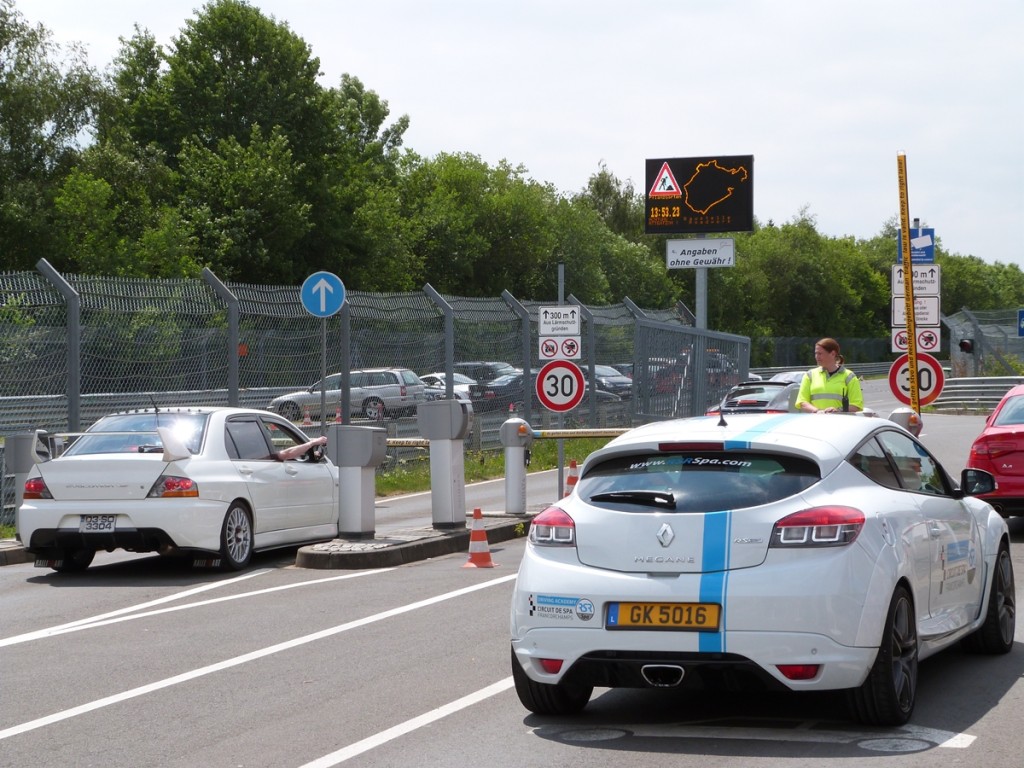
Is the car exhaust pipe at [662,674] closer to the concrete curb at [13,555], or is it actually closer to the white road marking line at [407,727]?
the white road marking line at [407,727]

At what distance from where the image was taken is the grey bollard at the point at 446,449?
14.2 metres

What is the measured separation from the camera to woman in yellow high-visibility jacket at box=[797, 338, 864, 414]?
12.9m

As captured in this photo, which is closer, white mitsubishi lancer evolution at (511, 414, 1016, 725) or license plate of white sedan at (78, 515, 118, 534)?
white mitsubishi lancer evolution at (511, 414, 1016, 725)

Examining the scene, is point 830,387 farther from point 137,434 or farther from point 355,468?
point 137,434

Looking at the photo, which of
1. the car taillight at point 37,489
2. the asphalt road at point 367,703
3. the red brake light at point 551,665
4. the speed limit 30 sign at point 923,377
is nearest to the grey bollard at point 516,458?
the asphalt road at point 367,703

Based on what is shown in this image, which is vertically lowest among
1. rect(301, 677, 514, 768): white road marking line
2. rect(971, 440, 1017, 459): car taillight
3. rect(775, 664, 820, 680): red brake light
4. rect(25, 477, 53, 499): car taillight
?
rect(301, 677, 514, 768): white road marking line

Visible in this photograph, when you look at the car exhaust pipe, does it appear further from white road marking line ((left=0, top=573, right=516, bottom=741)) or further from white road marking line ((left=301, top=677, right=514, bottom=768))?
white road marking line ((left=0, top=573, right=516, bottom=741))

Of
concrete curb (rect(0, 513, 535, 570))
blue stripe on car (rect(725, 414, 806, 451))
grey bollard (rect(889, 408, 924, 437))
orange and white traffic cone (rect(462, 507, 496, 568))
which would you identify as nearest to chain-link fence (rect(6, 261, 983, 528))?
concrete curb (rect(0, 513, 535, 570))

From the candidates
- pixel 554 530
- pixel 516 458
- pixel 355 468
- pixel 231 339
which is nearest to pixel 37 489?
pixel 355 468

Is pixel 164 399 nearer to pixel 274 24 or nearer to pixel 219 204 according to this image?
pixel 219 204

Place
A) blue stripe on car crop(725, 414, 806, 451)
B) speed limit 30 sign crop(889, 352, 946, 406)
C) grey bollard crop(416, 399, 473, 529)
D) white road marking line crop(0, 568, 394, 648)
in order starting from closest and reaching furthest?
blue stripe on car crop(725, 414, 806, 451)
white road marking line crop(0, 568, 394, 648)
grey bollard crop(416, 399, 473, 529)
speed limit 30 sign crop(889, 352, 946, 406)

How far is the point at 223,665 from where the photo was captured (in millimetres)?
8430

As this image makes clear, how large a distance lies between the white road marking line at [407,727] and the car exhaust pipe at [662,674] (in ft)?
3.57

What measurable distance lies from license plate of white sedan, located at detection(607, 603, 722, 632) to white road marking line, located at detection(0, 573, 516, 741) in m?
2.74
